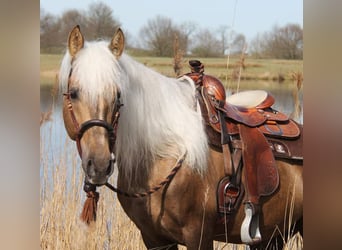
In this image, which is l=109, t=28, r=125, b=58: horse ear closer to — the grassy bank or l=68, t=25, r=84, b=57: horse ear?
l=68, t=25, r=84, b=57: horse ear

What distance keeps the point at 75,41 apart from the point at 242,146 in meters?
0.76

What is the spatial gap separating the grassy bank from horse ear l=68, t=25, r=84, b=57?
30 cm

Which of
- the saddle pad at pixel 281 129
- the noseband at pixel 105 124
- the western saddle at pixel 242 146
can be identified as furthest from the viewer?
the saddle pad at pixel 281 129

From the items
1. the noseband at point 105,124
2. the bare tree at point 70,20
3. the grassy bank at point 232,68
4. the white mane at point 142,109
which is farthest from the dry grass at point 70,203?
the noseband at point 105,124

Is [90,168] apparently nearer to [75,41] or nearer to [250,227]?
[75,41]

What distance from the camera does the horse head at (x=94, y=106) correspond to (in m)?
1.95

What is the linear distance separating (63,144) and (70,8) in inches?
22.7

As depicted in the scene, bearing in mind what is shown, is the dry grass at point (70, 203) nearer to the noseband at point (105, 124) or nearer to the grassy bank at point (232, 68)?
the grassy bank at point (232, 68)

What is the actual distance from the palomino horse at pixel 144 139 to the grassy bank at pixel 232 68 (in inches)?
7.7

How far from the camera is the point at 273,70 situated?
94.4 inches

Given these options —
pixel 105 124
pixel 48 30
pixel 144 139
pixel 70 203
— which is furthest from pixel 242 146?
pixel 48 30
